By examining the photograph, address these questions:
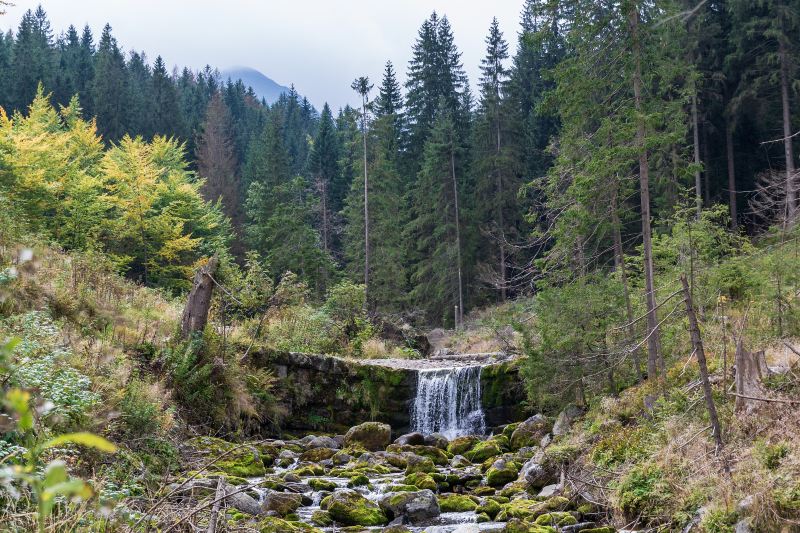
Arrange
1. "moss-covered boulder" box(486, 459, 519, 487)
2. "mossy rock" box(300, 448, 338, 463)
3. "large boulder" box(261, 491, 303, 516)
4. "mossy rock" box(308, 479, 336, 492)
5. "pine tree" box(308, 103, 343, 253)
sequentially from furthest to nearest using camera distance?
"pine tree" box(308, 103, 343, 253) → "mossy rock" box(300, 448, 338, 463) → "moss-covered boulder" box(486, 459, 519, 487) → "mossy rock" box(308, 479, 336, 492) → "large boulder" box(261, 491, 303, 516)

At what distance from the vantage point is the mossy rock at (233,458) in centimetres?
934

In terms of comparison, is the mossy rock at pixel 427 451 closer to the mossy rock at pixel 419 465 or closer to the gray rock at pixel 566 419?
the mossy rock at pixel 419 465

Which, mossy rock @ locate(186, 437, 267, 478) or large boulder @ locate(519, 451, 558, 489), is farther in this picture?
large boulder @ locate(519, 451, 558, 489)

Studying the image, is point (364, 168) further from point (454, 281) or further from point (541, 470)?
point (541, 470)

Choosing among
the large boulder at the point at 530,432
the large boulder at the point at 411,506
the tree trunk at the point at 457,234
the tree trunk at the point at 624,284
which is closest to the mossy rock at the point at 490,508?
the large boulder at the point at 411,506

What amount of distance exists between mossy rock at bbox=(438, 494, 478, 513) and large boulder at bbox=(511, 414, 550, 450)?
325cm

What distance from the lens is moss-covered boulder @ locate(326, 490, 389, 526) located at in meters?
8.70

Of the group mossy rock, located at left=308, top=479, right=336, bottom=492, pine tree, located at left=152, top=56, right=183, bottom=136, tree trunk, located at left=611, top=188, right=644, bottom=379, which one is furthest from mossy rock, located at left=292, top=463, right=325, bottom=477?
pine tree, located at left=152, top=56, right=183, bottom=136

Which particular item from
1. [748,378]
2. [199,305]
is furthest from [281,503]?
[748,378]

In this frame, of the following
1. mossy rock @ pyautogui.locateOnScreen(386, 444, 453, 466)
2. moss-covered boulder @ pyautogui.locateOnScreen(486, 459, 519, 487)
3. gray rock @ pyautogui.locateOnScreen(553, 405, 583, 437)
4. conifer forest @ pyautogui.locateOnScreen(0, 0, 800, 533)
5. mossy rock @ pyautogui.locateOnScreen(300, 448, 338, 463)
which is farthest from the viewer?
mossy rock @ pyautogui.locateOnScreen(386, 444, 453, 466)

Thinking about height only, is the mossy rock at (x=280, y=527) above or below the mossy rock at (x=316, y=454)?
above

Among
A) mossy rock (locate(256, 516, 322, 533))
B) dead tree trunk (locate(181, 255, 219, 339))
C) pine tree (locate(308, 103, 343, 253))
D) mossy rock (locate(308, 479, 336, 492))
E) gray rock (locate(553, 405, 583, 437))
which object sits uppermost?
pine tree (locate(308, 103, 343, 253))

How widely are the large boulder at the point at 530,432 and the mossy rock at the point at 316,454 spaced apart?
3.73 metres

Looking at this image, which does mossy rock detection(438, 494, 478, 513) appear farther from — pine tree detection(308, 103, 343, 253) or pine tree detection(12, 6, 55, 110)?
pine tree detection(12, 6, 55, 110)
